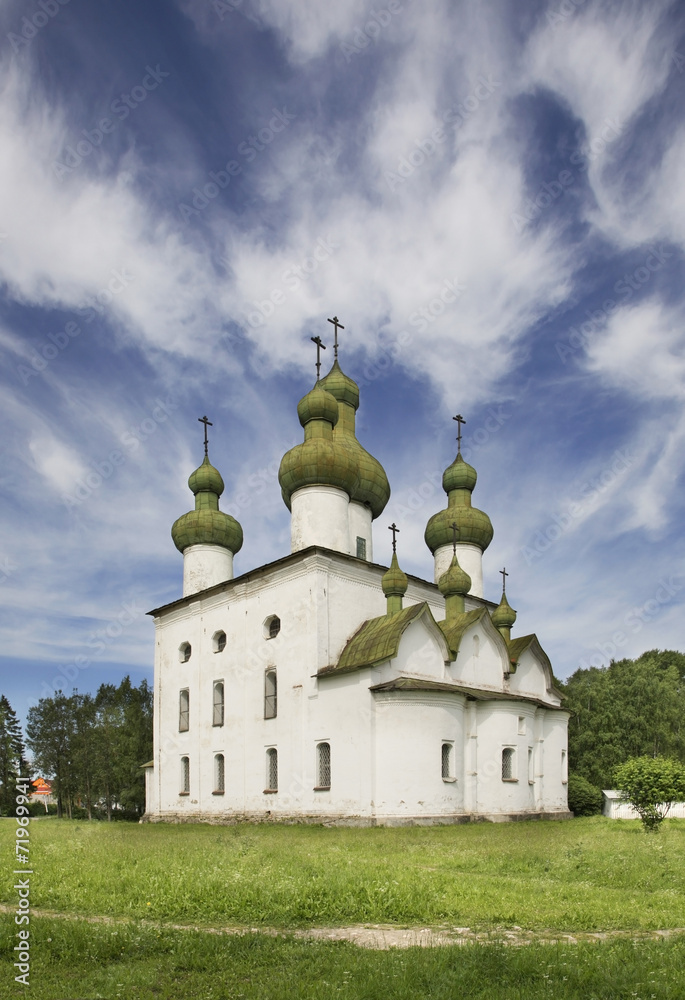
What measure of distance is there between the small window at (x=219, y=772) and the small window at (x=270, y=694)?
124 inches

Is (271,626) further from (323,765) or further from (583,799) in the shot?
(583,799)

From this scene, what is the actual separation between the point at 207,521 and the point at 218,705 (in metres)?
7.00

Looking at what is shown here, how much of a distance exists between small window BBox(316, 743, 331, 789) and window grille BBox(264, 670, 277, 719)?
2280 millimetres

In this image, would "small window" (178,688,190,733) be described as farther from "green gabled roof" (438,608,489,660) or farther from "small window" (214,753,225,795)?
"green gabled roof" (438,608,489,660)

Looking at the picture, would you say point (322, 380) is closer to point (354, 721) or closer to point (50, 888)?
point (354, 721)

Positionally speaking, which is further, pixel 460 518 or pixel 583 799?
pixel 460 518

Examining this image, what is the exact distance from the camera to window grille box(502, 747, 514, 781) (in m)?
22.6

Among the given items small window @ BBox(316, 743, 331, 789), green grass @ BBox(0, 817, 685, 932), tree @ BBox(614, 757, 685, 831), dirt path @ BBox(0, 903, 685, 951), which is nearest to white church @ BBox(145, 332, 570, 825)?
small window @ BBox(316, 743, 331, 789)

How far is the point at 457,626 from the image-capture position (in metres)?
23.7

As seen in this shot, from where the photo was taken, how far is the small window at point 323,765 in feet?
69.9

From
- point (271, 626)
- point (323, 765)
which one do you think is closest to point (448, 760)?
point (323, 765)

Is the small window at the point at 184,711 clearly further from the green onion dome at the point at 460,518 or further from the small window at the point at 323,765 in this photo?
the green onion dome at the point at 460,518

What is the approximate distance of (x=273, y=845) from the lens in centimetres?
1362

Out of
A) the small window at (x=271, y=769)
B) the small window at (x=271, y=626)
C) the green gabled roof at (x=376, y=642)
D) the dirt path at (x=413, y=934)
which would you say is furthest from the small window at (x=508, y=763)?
the dirt path at (x=413, y=934)
